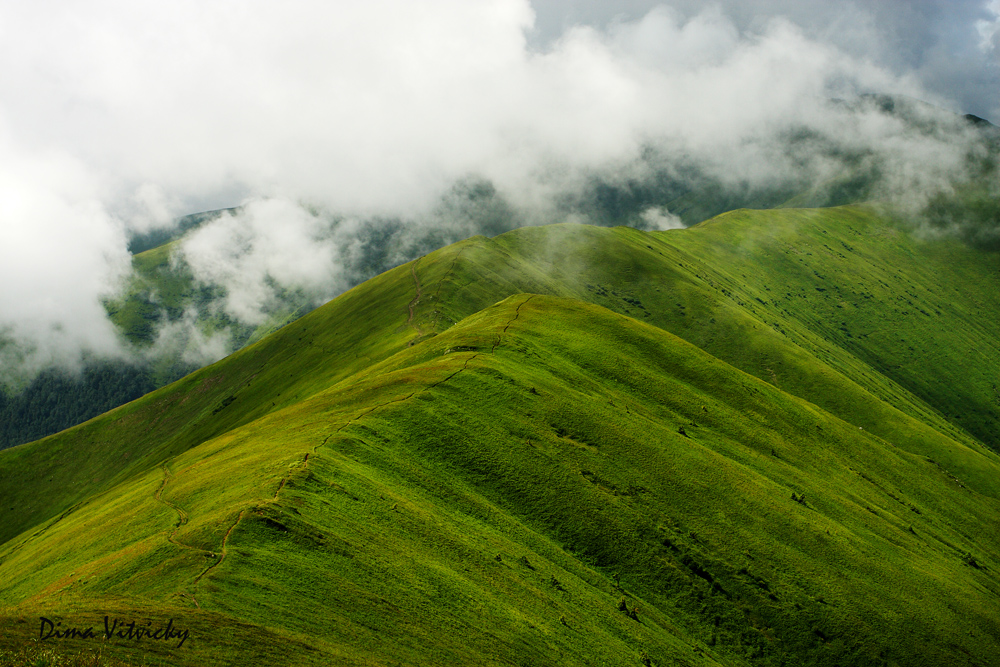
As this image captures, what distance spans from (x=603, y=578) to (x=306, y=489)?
89.2ft

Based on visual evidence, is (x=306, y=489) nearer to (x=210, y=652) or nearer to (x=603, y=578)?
(x=210, y=652)

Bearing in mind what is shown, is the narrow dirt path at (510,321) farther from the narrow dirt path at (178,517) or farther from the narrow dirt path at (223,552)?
the narrow dirt path at (223,552)

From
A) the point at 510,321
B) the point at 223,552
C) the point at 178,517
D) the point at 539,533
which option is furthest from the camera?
the point at 510,321

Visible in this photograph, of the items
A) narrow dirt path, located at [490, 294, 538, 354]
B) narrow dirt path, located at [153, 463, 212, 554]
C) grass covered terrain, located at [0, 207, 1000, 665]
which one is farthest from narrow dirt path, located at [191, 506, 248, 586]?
narrow dirt path, located at [490, 294, 538, 354]

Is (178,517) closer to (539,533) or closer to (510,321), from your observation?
→ (539,533)

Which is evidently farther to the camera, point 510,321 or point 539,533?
point 510,321

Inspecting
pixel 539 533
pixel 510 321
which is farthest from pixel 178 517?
pixel 510 321

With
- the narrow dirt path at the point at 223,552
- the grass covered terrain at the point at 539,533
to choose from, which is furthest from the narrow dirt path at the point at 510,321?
the narrow dirt path at the point at 223,552

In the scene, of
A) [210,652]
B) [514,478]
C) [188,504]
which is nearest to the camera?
[210,652]

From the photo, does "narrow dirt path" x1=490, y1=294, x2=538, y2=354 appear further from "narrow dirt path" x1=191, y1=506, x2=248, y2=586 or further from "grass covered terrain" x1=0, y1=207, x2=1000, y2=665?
"narrow dirt path" x1=191, y1=506, x2=248, y2=586

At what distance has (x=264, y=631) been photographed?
106ft

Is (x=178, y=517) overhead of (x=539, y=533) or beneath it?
beneath

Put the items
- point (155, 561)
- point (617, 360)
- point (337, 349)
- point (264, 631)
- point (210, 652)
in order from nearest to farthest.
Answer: point (210, 652), point (264, 631), point (155, 561), point (617, 360), point (337, 349)

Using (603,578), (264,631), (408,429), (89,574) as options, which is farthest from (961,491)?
(89,574)
